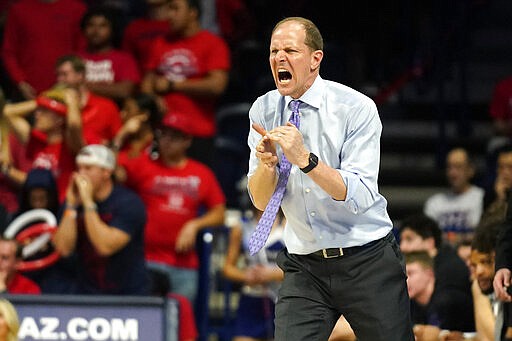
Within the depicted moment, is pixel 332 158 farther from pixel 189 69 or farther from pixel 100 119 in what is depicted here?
pixel 189 69

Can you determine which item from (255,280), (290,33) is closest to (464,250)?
(255,280)

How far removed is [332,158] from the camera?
4844mm

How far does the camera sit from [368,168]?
4.73 m

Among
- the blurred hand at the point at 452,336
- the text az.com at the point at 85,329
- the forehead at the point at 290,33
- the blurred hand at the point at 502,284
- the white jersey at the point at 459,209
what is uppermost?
the forehead at the point at 290,33

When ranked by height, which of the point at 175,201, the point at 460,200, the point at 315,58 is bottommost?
the point at 460,200

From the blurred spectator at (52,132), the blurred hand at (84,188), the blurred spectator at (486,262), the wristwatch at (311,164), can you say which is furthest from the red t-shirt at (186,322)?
the wristwatch at (311,164)

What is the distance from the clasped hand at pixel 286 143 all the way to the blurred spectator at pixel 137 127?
15.2ft

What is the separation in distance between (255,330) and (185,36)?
8.16 ft

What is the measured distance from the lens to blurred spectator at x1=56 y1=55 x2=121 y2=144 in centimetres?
884

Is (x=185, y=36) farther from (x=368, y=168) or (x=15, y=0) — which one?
(x=368, y=168)

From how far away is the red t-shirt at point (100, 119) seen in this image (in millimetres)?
9133

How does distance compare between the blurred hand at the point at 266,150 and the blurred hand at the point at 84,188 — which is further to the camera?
the blurred hand at the point at 84,188

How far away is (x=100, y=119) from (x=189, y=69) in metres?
0.89

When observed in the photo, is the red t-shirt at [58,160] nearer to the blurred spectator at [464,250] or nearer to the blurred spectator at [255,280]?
the blurred spectator at [255,280]
